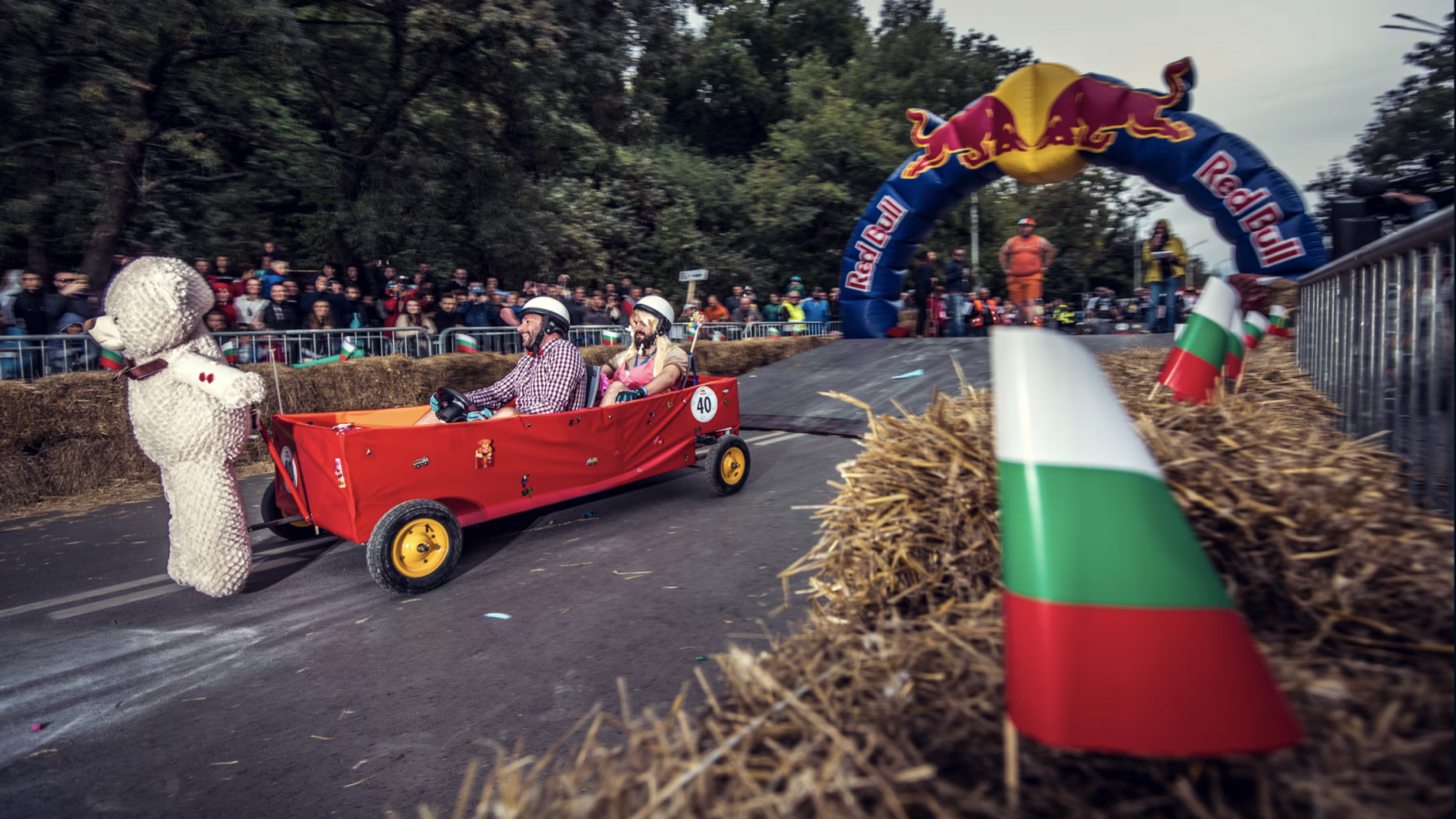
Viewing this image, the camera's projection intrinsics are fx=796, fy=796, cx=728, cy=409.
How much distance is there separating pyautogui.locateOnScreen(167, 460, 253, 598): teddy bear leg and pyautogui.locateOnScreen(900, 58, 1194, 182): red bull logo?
13452 millimetres

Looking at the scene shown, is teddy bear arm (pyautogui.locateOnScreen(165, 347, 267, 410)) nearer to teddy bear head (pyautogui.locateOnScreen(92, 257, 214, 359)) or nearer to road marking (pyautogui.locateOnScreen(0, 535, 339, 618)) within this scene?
teddy bear head (pyautogui.locateOnScreen(92, 257, 214, 359))

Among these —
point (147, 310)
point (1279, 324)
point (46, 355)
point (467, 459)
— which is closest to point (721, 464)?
point (467, 459)

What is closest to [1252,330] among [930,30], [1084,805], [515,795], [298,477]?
[1084,805]

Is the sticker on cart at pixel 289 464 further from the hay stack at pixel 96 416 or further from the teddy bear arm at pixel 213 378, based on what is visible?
the hay stack at pixel 96 416

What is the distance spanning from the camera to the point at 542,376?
5.96 meters

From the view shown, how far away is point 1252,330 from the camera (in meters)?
5.43

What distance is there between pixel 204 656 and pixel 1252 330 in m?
6.49

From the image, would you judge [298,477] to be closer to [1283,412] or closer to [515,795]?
[515,795]

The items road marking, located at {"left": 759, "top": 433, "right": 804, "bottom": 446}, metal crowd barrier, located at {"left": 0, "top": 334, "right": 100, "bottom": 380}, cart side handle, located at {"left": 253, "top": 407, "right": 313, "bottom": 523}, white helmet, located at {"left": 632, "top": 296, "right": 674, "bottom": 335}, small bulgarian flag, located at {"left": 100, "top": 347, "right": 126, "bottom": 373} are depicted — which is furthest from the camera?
road marking, located at {"left": 759, "top": 433, "right": 804, "bottom": 446}

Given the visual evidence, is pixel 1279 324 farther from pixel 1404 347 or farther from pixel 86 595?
pixel 86 595

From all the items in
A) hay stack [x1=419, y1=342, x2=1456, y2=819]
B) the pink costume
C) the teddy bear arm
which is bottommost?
hay stack [x1=419, y1=342, x2=1456, y2=819]

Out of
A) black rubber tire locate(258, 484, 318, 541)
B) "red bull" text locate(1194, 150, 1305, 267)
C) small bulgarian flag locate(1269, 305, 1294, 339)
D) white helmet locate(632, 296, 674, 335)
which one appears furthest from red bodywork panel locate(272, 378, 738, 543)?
"red bull" text locate(1194, 150, 1305, 267)

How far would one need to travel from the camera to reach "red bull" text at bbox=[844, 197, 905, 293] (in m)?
16.3

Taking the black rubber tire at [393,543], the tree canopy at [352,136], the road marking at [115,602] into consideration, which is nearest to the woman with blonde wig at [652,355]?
the black rubber tire at [393,543]
